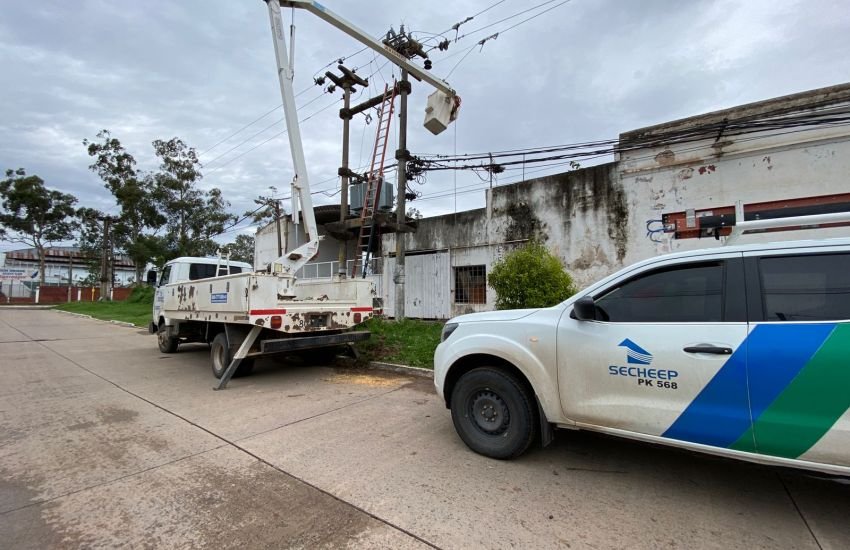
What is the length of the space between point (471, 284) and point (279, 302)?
25.7 feet

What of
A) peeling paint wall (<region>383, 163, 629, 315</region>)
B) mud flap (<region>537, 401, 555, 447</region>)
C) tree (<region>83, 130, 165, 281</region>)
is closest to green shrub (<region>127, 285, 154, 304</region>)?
tree (<region>83, 130, 165, 281</region>)

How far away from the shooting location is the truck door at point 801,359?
2.37 m

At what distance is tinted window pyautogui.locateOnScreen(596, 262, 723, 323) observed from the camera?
290 centimetres

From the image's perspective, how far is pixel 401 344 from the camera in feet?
29.5

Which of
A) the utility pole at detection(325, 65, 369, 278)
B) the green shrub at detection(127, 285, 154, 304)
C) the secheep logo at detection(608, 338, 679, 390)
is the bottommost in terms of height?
the secheep logo at detection(608, 338, 679, 390)

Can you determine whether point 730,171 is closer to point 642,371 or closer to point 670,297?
point 670,297

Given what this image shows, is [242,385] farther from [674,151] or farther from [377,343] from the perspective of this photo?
[674,151]

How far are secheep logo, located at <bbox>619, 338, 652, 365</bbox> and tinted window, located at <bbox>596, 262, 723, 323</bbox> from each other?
0.20 meters

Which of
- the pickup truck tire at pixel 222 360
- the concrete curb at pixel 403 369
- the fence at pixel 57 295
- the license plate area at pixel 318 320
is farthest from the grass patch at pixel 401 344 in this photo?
the fence at pixel 57 295

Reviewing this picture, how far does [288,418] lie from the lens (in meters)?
4.92

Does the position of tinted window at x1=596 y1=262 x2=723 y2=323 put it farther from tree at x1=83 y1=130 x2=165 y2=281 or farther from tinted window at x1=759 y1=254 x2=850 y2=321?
tree at x1=83 y1=130 x2=165 y2=281

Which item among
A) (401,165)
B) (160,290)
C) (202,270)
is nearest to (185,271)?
(202,270)

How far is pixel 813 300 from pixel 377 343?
7.44 m

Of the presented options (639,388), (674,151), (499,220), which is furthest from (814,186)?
(639,388)
